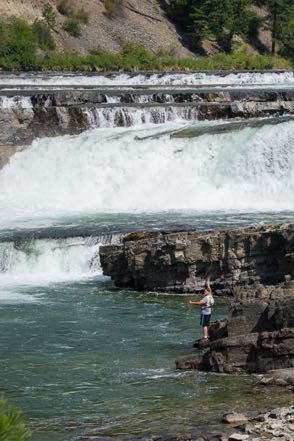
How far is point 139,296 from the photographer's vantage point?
2212 cm

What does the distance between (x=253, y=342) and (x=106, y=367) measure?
2354 millimetres

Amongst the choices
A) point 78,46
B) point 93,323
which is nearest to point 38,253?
point 93,323

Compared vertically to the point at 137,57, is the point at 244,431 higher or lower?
lower

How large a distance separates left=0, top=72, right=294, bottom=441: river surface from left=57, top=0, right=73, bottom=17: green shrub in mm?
17581

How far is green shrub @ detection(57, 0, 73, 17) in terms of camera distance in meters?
67.2

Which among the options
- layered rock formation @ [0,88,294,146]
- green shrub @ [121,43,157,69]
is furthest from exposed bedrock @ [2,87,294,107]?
green shrub @ [121,43,157,69]

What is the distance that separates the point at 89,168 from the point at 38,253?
10189 millimetres

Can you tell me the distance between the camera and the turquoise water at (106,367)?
14.1 metres

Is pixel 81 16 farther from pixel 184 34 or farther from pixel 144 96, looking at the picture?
pixel 144 96

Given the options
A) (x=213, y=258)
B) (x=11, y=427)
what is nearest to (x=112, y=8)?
(x=213, y=258)

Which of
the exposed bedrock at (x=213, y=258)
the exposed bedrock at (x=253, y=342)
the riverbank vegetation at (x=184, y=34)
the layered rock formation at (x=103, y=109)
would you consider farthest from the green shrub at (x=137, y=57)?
the exposed bedrock at (x=253, y=342)

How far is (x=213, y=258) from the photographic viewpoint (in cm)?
2181

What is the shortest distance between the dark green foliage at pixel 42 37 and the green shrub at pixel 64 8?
3911 millimetres

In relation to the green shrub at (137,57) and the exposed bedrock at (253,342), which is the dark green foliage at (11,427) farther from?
the green shrub at (137,57)
